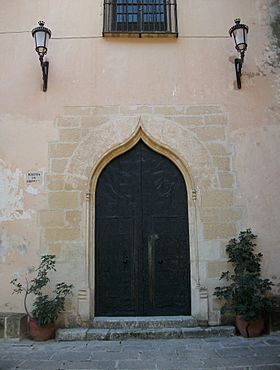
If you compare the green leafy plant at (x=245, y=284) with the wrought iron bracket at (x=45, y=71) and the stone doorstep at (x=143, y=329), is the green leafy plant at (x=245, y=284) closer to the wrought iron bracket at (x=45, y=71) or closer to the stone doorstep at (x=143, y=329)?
the stone doorstep at (x=143, y=329)

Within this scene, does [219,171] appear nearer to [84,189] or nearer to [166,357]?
[84,189]

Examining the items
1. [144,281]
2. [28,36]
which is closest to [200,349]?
[144,281]

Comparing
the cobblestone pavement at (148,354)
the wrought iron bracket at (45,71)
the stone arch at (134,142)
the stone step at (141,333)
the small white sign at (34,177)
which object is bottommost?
the cobblestone pavement at (148,354)

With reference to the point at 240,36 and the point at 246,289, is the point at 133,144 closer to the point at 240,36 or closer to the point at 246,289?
the point at 240,36

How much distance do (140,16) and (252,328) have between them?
15.8ft

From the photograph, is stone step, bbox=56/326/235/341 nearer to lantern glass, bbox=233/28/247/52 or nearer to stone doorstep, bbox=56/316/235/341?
stone doorstep, bbox=56/316/235/341

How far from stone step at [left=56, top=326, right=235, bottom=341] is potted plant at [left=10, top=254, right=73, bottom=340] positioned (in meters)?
0.20

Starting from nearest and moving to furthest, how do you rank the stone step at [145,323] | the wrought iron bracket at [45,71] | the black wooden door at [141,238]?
the stone step at [145,323] → the black wooden door at [141,238] → the wrought iron bracket at [45,71]

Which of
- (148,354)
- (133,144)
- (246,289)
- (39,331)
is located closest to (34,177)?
(133,144)

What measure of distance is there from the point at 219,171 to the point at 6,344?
138 inches

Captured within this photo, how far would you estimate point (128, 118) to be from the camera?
530cm

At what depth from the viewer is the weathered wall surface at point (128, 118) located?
497 centimetres

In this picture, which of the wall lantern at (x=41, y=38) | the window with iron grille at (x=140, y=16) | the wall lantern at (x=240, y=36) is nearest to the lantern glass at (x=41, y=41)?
the wall lantern at (x=41, y=38)

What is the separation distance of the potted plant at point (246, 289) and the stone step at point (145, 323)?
54 cm
